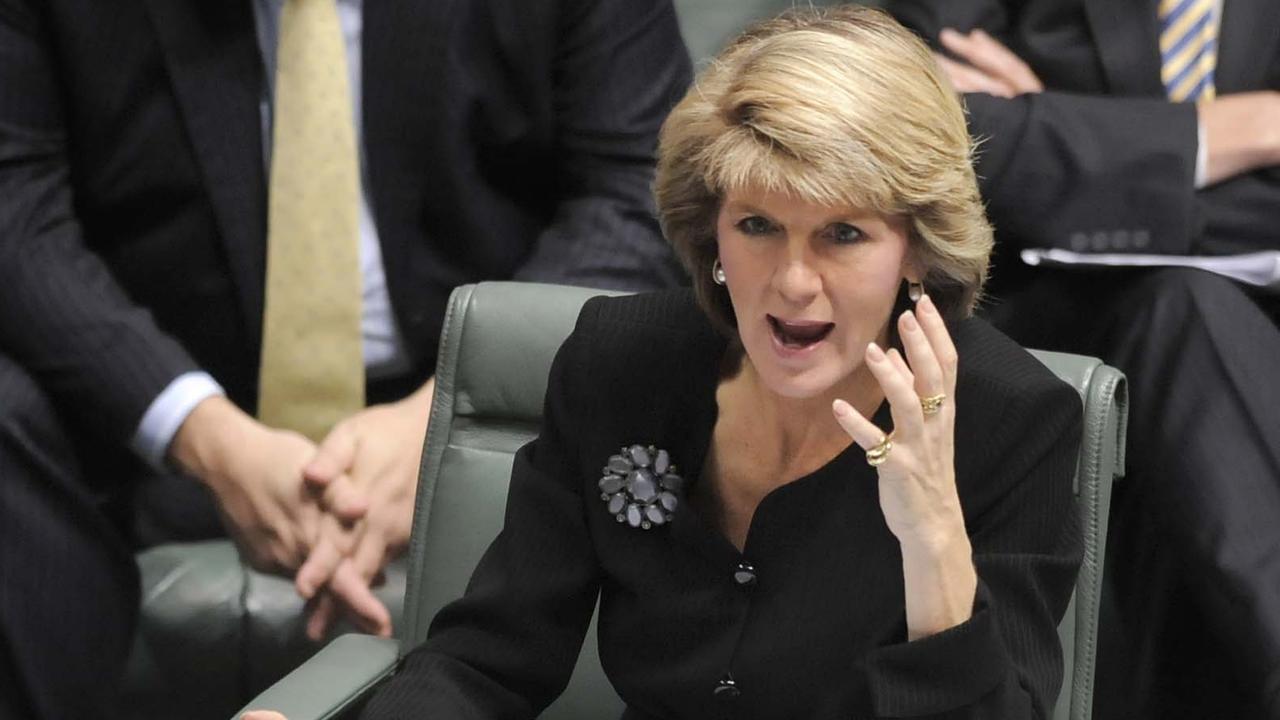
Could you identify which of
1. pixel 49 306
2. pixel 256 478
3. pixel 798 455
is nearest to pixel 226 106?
pixel 49 306

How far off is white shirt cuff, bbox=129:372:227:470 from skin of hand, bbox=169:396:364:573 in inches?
0.4

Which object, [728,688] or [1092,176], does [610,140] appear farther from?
[728,688]

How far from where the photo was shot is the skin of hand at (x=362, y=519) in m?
2.12

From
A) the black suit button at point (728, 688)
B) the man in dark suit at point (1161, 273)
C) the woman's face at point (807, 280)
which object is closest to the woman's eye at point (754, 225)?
the woman's face at point (807, 280)

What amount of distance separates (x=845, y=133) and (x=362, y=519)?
3.13ft

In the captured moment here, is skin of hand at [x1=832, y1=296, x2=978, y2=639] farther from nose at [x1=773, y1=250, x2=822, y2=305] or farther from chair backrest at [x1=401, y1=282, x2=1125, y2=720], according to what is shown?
chair backrest at [x1=401, y1=282, x2=1125, y2=720]

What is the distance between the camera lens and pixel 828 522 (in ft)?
5.02

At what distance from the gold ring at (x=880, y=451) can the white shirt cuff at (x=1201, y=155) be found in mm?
964

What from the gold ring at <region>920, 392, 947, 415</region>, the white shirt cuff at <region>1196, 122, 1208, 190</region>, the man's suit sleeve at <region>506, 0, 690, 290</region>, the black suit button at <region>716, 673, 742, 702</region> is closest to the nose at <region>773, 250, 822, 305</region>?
the gold ring at <region>920, 392, 947, 415</region>

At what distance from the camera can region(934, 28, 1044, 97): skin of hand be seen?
88.7 inches

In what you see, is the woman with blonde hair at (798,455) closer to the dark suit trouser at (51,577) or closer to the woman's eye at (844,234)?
A: the woman's eye at (844,234)

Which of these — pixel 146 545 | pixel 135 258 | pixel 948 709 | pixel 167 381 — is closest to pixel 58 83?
pixel 135 258

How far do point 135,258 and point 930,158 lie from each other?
1.21m

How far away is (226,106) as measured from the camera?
222cm
